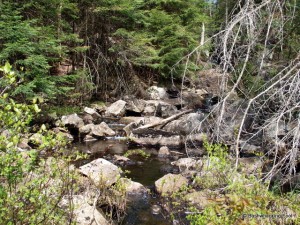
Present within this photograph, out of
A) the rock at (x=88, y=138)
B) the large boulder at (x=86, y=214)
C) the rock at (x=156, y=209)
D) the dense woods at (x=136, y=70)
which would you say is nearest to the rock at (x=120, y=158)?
the dense woods at (x=136, y=70)

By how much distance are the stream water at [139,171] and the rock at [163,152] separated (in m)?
0.17

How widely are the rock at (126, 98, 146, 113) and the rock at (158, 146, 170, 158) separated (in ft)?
17.8

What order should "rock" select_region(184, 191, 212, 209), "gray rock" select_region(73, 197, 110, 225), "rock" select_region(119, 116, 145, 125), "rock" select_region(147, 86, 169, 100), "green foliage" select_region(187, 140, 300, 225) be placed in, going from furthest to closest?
"rock" select_region(147, 86, 169, 100) < "rock" select_region(119, 116, 145, 125) < "rock" select_region(184, 191, 212, 209) < "gray rock" select_region(73, 197, 110, 225) < "green foliage" select_region(187, 140, 300, 225)

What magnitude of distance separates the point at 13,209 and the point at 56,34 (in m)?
12.3

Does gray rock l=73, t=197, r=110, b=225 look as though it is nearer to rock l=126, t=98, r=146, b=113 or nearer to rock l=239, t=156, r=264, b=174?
rock l=239, t=156, r=264, b=174

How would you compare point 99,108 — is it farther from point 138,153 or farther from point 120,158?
point 120,158

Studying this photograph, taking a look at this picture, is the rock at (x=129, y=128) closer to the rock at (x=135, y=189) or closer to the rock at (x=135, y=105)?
the rock at (x=135, y=105)

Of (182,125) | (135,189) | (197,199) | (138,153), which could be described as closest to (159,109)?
(182,125)

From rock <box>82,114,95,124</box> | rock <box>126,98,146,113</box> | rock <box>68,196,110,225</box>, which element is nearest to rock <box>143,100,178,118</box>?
rock <box>126,98,146,113</box>

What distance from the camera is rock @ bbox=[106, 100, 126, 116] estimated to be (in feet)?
49.9

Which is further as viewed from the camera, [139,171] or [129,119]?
[129,119]

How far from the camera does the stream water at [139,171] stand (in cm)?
572

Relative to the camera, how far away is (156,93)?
738 inches

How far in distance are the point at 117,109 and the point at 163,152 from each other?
224 inches
